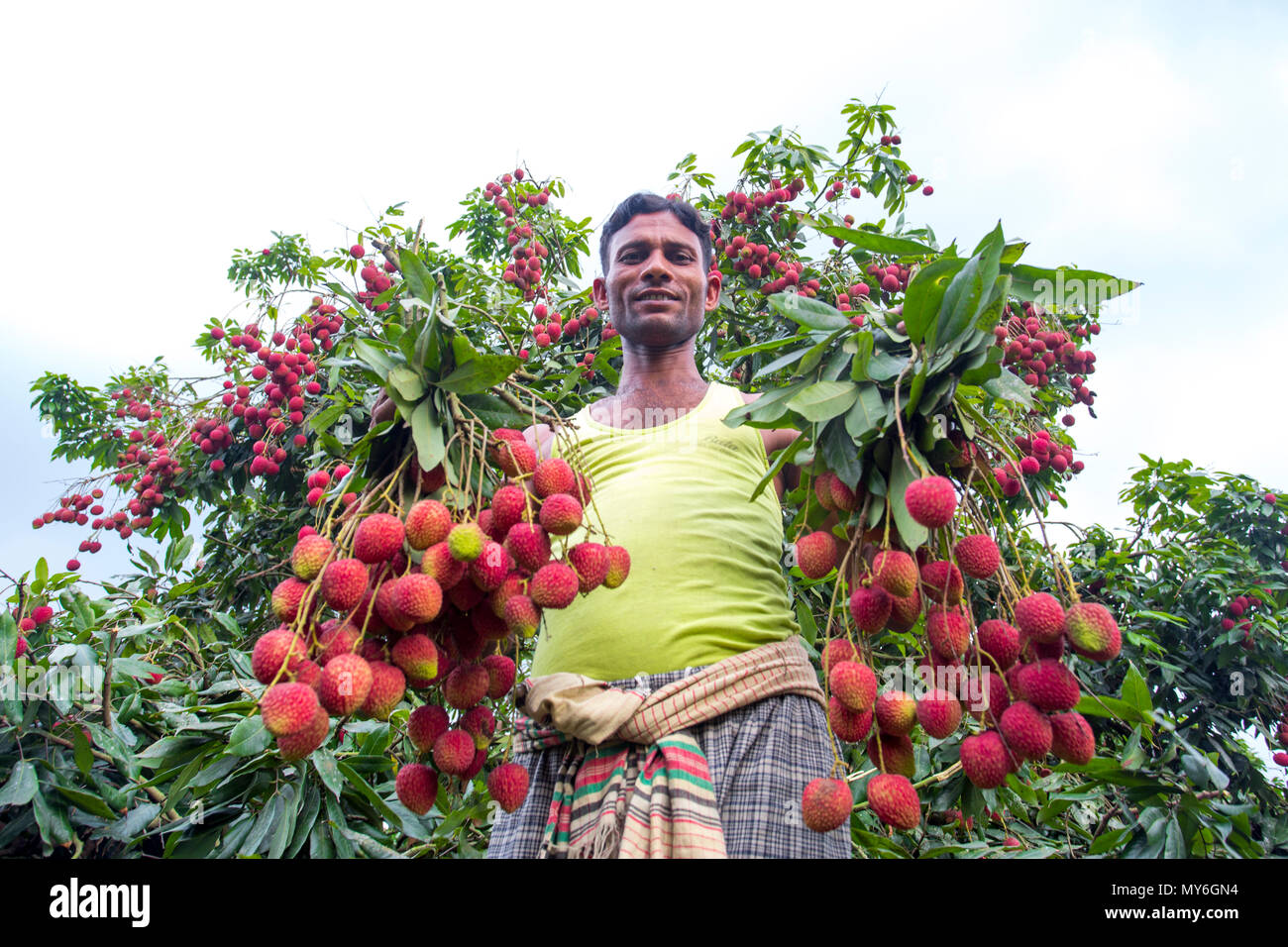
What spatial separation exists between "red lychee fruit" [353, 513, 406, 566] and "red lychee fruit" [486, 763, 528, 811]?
0.32 meters

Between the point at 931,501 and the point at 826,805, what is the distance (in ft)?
1.15

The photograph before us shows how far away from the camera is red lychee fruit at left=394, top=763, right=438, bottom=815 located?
95 cm

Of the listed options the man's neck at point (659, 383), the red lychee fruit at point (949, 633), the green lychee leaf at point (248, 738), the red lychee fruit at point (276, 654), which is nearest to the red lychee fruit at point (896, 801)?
the red lychee fruit at point (949, 633)

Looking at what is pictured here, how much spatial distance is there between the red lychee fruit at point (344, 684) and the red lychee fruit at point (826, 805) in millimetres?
488

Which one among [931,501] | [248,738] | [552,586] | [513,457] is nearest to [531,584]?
[552,586]

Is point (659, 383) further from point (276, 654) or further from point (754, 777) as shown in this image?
point (276, 654)

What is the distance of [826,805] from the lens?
0.86 meters

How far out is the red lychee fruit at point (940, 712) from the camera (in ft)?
2.81

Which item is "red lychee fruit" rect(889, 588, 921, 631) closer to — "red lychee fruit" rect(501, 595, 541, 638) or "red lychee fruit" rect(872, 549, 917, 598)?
"red lychee fruit" rect(872, 549, 917, 598)

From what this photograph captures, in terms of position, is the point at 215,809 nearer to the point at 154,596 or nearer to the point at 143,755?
the point at 143,755

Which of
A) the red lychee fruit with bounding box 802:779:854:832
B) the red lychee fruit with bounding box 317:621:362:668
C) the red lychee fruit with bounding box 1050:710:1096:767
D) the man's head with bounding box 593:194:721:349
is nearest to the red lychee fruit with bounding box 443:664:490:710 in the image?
the red lychee fruit with bounding box 317:621:362:668

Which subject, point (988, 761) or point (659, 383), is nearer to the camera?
point (988, 761)

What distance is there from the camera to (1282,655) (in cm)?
306
